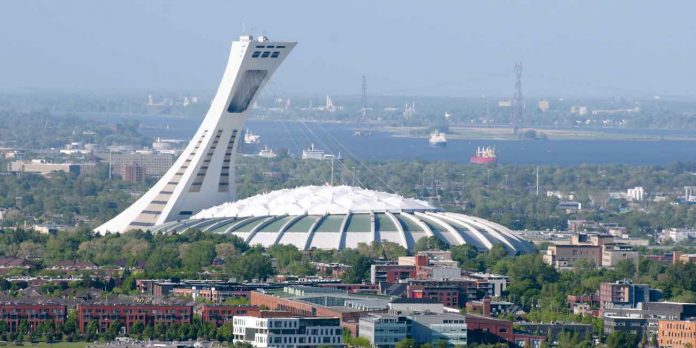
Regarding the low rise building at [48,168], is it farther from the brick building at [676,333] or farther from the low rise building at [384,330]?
the low rise building at [384,330]

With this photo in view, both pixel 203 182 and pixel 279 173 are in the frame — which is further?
pixel 279 173

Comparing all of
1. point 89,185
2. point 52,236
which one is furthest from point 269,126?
point 52,236

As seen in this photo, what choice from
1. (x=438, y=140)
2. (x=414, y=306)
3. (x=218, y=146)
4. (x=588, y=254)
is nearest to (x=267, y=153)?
(x=438, y=140)

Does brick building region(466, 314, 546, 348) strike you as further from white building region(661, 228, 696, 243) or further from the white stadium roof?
white building region(661, 228, 696, 243)

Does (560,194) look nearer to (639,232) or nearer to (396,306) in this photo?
(639,232)

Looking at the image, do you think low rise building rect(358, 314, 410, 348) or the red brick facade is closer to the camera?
low rise building rect(358, 314, 410, 348)

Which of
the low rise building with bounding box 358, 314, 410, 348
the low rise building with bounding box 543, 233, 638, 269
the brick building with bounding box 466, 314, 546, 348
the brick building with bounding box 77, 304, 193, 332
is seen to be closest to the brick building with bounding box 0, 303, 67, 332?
the brick building with bounding box 77, 304, 193, 332

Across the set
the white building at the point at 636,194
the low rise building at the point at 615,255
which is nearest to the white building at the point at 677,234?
the low rise building at the point at 615,255
